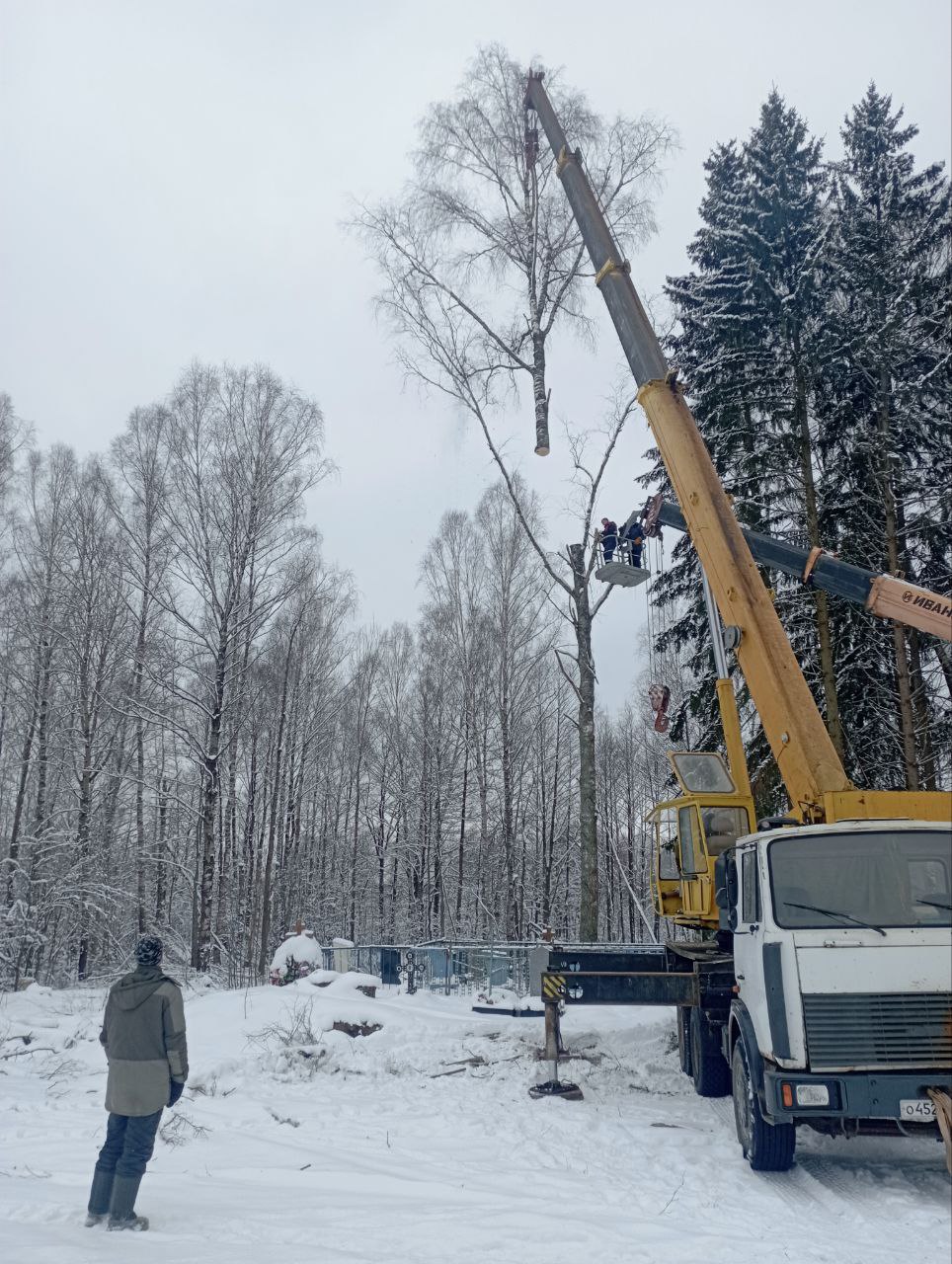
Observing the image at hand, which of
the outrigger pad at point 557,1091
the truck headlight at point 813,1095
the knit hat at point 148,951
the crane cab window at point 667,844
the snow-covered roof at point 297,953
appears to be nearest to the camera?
the knit hat at point 148,951

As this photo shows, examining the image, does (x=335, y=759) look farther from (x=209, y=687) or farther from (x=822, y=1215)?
(x=822, y=1215)

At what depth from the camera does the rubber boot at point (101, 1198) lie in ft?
16.1

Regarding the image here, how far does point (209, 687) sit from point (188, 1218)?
14646 millimetres

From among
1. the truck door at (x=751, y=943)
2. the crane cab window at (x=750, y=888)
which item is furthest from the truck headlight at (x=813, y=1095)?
the crane cab window at (x=750, y=888)

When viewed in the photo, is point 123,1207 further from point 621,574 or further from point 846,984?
point 621,574

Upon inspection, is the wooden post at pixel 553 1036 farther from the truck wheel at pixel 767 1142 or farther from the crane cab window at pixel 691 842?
the truck wheel at pixel 767 1142

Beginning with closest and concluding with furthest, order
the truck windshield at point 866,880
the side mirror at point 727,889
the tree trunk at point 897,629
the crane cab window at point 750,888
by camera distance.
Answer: the truck windshield at point 866,880
the crane cab window at point 750,888
the side mirror at point 727,889
the tree trunk at point 897,629

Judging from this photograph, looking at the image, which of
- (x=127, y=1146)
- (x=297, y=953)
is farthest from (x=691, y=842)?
(x=297, y=953)

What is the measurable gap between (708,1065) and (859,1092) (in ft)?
11.1

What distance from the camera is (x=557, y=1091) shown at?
8.76m

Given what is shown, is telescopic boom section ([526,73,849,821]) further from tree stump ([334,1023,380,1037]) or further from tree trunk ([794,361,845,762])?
tree stump ([334,1023,380,1037])

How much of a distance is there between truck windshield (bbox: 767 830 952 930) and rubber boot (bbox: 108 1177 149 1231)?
4.44m

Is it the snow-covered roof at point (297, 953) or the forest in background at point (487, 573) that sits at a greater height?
the forest in background at point (487, 573)

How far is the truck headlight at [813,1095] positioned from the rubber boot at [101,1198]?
4.23 m
